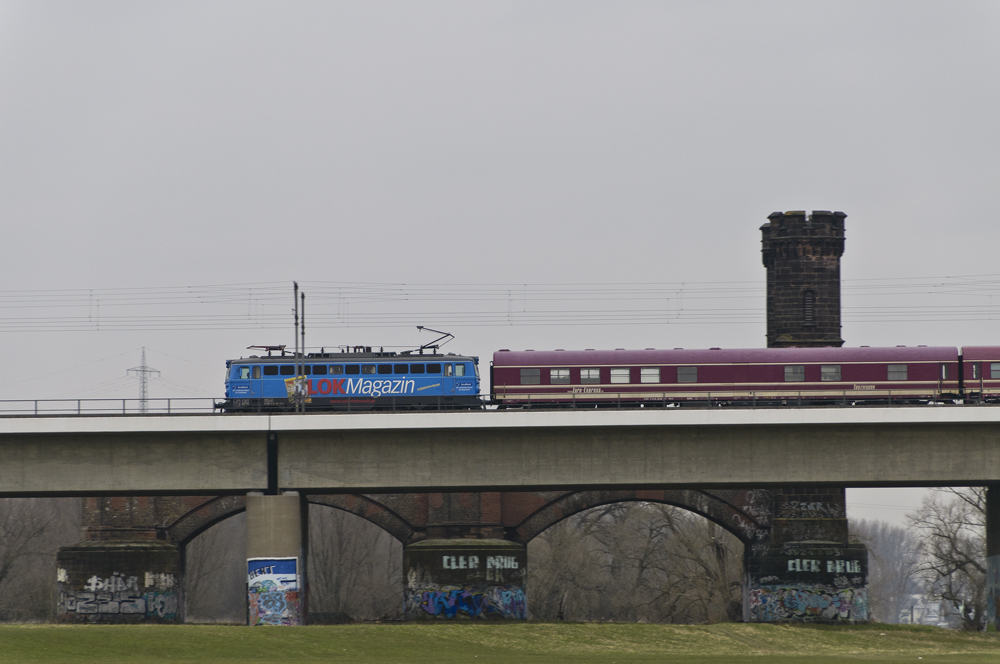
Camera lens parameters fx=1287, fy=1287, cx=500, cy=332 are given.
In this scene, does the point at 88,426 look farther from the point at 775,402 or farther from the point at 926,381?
the point at 926,381

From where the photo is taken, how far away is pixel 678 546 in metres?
86.2

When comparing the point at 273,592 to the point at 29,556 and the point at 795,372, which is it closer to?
the point at 795,372

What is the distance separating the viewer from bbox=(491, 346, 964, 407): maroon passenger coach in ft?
200

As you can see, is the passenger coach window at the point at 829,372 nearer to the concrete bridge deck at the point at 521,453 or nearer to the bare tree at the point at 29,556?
the concrete bridge deck at the point at 521,453

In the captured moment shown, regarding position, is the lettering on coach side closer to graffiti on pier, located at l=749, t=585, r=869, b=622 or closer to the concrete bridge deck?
the concrete bridge deck

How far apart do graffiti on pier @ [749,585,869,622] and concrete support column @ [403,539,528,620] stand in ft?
39.2

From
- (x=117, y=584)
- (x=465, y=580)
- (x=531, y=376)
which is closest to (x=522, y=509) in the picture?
(x=465, y=580)

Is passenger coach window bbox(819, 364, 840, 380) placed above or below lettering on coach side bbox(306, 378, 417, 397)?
above

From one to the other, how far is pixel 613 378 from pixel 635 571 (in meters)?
Result: 57.9

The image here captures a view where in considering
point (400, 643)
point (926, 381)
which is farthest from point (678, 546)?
point (400, 643)

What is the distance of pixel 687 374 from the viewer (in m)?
61.3

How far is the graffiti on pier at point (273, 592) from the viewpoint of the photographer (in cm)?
5275

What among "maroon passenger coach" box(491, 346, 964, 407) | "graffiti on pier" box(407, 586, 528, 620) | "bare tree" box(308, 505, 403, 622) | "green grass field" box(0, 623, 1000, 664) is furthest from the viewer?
"bare tree" box(308, 505, 403, 622)

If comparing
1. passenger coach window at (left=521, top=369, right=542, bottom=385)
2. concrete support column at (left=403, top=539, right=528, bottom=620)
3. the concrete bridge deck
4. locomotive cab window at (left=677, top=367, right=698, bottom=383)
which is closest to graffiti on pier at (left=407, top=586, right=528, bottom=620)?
concrete support column at (left=403, top=539, right=528, bottom=620)
